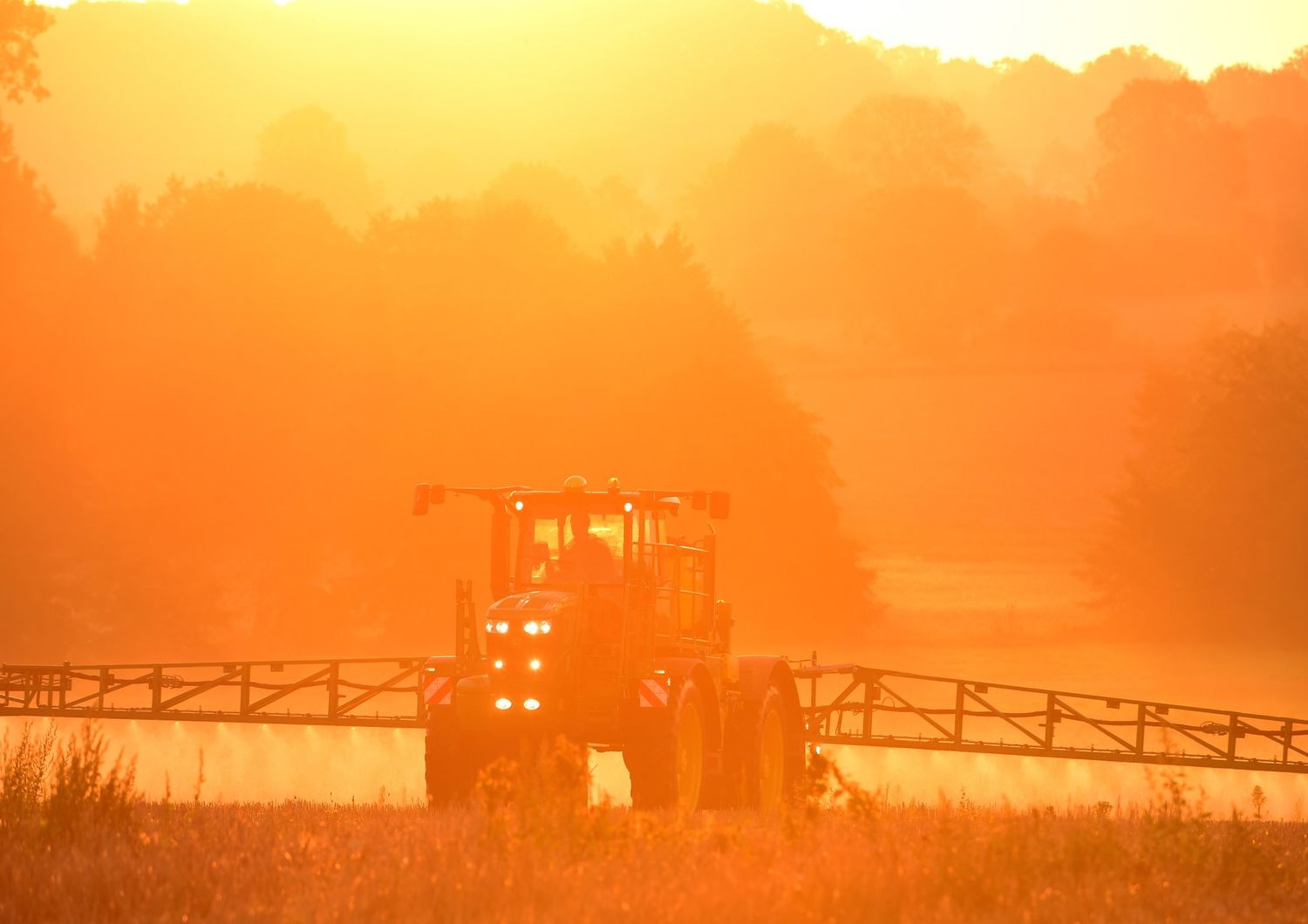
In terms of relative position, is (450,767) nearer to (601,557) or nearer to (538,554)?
(538,554)

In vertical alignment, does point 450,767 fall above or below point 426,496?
below

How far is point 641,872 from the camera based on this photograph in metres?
12.8

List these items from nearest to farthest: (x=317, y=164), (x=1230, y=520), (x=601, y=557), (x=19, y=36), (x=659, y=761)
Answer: (x=659, y=761)
(x=601, y=557)
(x=1230, y=520)
(x=19, y=36)
(x=317, y=164)

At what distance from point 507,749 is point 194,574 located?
39088 mm

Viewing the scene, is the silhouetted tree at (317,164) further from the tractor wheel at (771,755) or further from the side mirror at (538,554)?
the side mirror at (538,554)

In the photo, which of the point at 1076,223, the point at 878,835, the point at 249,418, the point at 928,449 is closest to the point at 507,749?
the point at 878,835

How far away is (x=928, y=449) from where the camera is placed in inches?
3371

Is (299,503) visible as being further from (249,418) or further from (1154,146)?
(1154,146)

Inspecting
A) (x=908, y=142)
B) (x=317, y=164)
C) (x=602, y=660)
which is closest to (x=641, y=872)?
(x=602, y=660)

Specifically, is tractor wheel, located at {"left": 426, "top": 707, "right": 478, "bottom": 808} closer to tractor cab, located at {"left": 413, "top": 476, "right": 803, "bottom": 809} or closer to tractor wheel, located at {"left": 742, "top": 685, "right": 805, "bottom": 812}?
tractor cab, located at {"left": 413, "top": 476, "right": 803, "bottom": 809}

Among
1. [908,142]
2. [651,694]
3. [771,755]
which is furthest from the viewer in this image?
[908,142]

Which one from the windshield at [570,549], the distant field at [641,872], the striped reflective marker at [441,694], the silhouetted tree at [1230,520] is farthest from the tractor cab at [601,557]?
the silhouetted tree at [1230,520]

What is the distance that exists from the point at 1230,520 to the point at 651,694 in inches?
1681

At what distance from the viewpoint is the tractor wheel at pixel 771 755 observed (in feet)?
63.1
